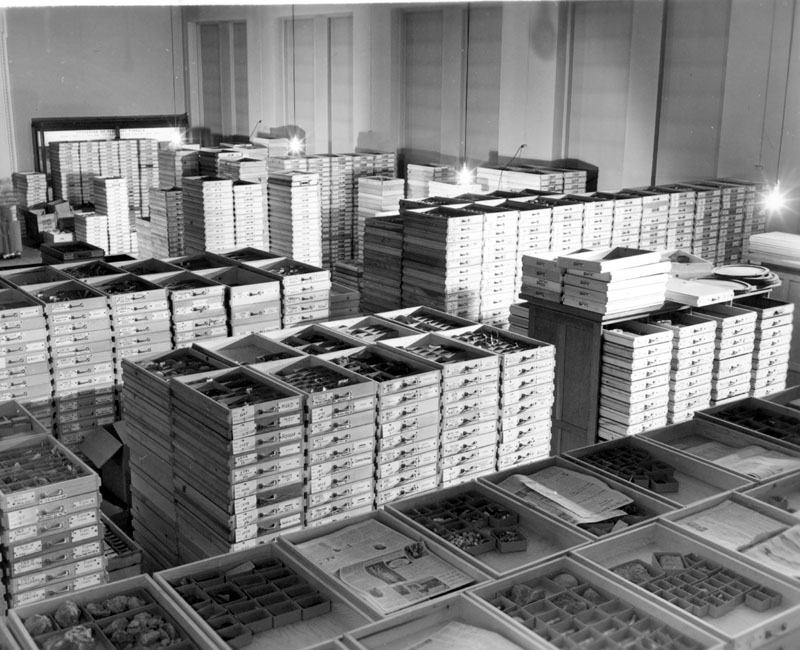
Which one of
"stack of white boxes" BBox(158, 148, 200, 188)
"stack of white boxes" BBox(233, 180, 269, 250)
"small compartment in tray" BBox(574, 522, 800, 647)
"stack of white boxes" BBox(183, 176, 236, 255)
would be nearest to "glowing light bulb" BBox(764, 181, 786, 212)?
"stack of white boxes" BBox(233, 180, 269, 250)

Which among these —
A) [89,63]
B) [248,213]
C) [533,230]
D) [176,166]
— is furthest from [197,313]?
[89,63]

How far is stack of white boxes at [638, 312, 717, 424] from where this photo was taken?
929 cm

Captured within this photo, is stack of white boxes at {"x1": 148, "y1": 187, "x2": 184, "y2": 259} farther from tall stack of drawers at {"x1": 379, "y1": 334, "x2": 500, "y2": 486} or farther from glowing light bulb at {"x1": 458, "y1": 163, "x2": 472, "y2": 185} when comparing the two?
tall stack of drawers at {"x1": 379, "y1": 334, "x2": 500, "y2": 486}

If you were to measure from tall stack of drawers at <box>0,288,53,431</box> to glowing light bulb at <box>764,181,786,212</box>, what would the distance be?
1036 cm

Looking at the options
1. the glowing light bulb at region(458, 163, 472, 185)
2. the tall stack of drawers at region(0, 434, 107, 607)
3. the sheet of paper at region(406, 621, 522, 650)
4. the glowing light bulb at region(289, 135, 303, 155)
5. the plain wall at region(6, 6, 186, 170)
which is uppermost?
the plain wall at region(6, 6, 186, 170)

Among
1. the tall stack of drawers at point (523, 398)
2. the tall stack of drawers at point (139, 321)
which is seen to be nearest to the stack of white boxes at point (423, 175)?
the tall stack of drawers at point (139, 321)

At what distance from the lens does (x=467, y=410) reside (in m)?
7.55

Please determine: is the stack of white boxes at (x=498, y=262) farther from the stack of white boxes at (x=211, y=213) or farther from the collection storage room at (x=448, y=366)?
the stack of white boxes at (x=211, y=213)

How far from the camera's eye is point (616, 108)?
1623 cm

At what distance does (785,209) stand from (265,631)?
38.9ft

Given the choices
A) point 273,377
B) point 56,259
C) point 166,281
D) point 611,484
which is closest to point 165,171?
point 56,259

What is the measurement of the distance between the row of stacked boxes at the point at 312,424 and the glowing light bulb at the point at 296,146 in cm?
1698

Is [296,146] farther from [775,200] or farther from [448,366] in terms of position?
[448,366]

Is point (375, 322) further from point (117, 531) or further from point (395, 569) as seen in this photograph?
point (395, 569)
